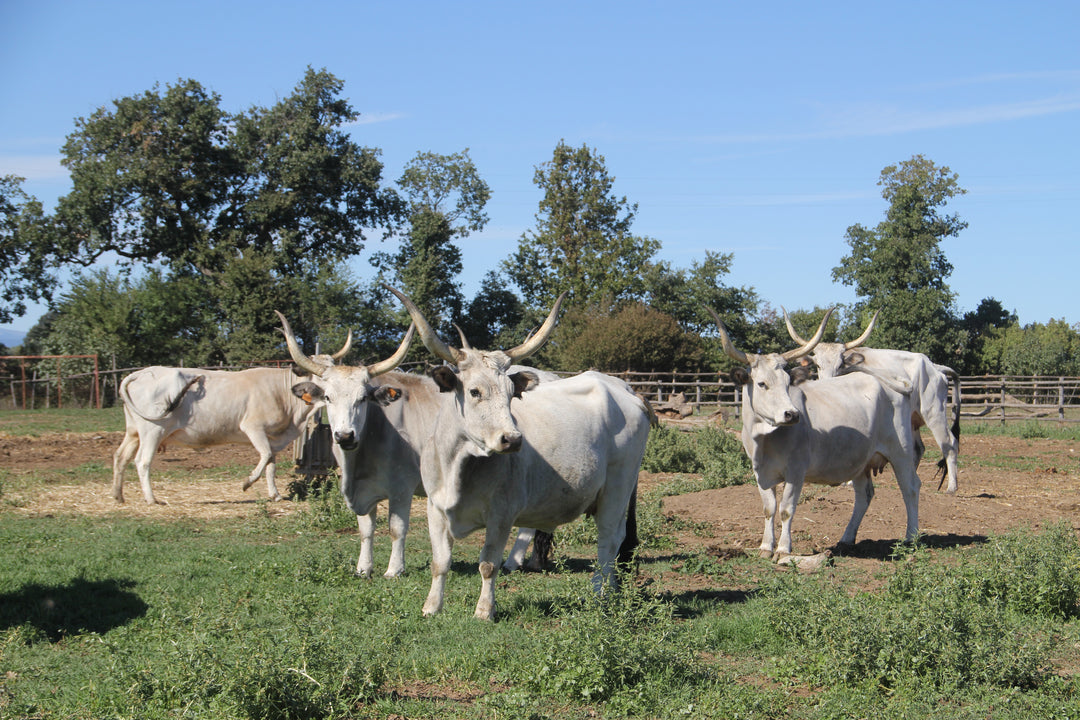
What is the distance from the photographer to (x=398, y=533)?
8.27 meters

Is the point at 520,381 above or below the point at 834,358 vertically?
below

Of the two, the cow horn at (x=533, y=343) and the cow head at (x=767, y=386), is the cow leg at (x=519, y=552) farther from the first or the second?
the cow head at (x=767, y=386)

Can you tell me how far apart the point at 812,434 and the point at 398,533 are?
428 cm

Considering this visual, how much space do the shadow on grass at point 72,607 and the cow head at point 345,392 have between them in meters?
2.03

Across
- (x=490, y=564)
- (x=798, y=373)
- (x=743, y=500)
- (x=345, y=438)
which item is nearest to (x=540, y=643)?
(x=490, y=564)

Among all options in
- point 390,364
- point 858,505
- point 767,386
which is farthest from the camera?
point 858,505

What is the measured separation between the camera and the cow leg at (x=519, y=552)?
8516 mm

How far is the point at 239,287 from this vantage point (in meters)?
39.5

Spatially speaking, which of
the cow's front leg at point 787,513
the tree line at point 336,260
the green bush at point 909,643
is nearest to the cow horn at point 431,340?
the green bush at point 909,643

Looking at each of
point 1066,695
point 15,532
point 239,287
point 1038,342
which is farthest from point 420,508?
point 1038,342

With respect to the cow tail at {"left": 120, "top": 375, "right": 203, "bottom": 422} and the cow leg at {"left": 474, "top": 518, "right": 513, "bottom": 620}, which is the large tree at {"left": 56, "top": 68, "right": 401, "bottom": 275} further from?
the cow leg at {"left": 474, "top": 518, "right": 513, "bottom": 620}

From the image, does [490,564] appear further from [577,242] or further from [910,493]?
[577,242]

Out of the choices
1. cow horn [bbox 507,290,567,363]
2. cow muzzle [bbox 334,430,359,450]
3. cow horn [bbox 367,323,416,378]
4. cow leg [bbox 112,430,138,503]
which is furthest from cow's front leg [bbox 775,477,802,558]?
cow leg [bbox 112,430,138,503]

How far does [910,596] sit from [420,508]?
7581 mm
